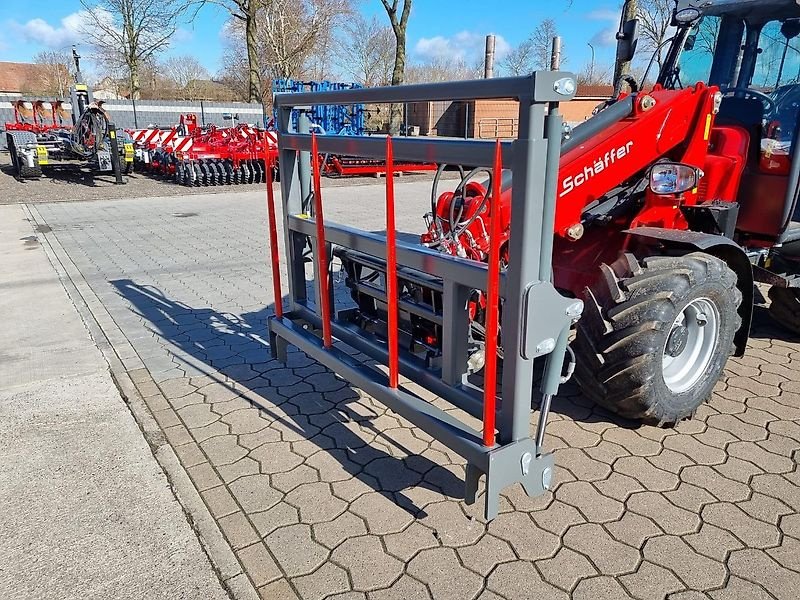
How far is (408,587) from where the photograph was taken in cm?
235

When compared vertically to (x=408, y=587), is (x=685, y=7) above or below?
above

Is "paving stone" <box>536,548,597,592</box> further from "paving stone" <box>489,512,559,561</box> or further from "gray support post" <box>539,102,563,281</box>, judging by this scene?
"gray support post" <box>539,102,563,281</box>

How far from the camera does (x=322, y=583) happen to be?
2385mm

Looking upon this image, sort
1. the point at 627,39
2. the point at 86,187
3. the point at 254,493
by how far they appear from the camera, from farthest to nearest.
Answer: the point at 86,187
the point at 627,39
the point at 254,493

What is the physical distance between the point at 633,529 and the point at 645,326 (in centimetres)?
98

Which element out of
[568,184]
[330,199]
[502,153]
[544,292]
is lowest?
[330,199]

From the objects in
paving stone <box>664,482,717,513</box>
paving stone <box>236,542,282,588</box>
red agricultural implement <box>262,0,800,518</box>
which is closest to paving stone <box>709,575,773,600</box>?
paving stone <box>664,482,717,513</box>

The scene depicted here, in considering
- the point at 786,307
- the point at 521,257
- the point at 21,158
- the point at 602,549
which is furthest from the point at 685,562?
the point at 21,158

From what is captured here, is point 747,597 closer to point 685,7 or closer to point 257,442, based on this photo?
point 257,442

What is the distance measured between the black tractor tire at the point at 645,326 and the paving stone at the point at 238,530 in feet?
6.12

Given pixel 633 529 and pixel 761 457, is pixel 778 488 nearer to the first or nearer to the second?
pixel 761 457

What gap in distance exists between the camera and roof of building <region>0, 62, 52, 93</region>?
65.1 m

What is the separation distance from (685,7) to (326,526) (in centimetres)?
422

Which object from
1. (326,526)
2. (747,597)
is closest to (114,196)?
(326,526)
